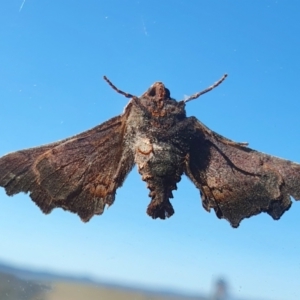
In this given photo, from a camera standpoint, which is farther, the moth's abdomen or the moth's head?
the moth's head

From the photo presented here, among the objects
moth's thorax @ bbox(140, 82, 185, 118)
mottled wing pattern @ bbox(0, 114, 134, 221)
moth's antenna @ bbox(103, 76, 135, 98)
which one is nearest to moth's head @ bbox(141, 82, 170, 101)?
moth's thorax @ bbox(140, 82, 185, 118)

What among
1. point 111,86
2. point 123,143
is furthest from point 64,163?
point 111,86

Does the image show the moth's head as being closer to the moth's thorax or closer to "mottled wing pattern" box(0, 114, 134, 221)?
the moth's thorax

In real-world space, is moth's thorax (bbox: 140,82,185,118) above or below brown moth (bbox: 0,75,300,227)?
above

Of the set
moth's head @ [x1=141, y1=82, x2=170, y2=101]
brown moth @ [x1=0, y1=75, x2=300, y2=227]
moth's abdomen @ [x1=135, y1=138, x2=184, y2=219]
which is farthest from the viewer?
moth's head @ [x1=141, y1=82, x2=170, y2=101]

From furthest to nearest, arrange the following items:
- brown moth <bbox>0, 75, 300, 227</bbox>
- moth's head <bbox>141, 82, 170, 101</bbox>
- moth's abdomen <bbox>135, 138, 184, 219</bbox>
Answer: moth's head <bbox>141, 82, 170, 101</bbox>
brown moth <bbox>0, 75, 300, 227</bbox>
moth's abdomen <bbox>135, 138, 184, 219</bbox>

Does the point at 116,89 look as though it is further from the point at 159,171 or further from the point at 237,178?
the point at 237,178

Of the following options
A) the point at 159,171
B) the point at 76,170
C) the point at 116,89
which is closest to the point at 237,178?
the point at 159,171
